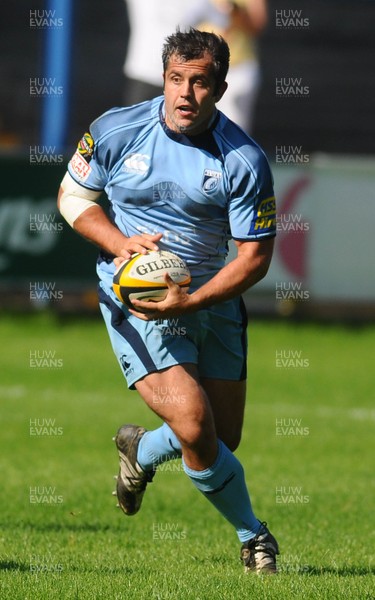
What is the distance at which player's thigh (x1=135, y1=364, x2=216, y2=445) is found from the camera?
6.39m

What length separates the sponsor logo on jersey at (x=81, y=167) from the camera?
6.91 metres

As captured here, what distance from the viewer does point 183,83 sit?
6.39 m

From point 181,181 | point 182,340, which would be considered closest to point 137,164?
point 181,181

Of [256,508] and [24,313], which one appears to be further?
[24,313]

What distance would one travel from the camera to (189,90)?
638 centimetres

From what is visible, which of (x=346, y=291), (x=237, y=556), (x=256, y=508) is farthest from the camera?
(x=346, y=291)

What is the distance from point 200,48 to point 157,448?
2.19 m

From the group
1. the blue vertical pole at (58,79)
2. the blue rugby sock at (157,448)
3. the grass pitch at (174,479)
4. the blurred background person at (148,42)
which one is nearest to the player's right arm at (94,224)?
the blue rugby sock at (157,448)

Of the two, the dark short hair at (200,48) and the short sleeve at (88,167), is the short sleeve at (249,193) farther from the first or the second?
the short sleeve at (88,167)

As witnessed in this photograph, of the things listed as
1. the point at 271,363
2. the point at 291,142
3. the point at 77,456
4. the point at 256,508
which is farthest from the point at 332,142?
the point at 256,508

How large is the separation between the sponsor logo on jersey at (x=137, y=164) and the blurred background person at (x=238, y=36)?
1429 centimetres

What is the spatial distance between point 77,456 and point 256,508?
8.57 feet

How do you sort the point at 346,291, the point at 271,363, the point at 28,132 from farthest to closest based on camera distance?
the point at 28,132, the point at 346,291, the point at 271,363

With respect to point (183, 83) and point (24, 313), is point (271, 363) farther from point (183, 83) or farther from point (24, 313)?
point (183, 83)
